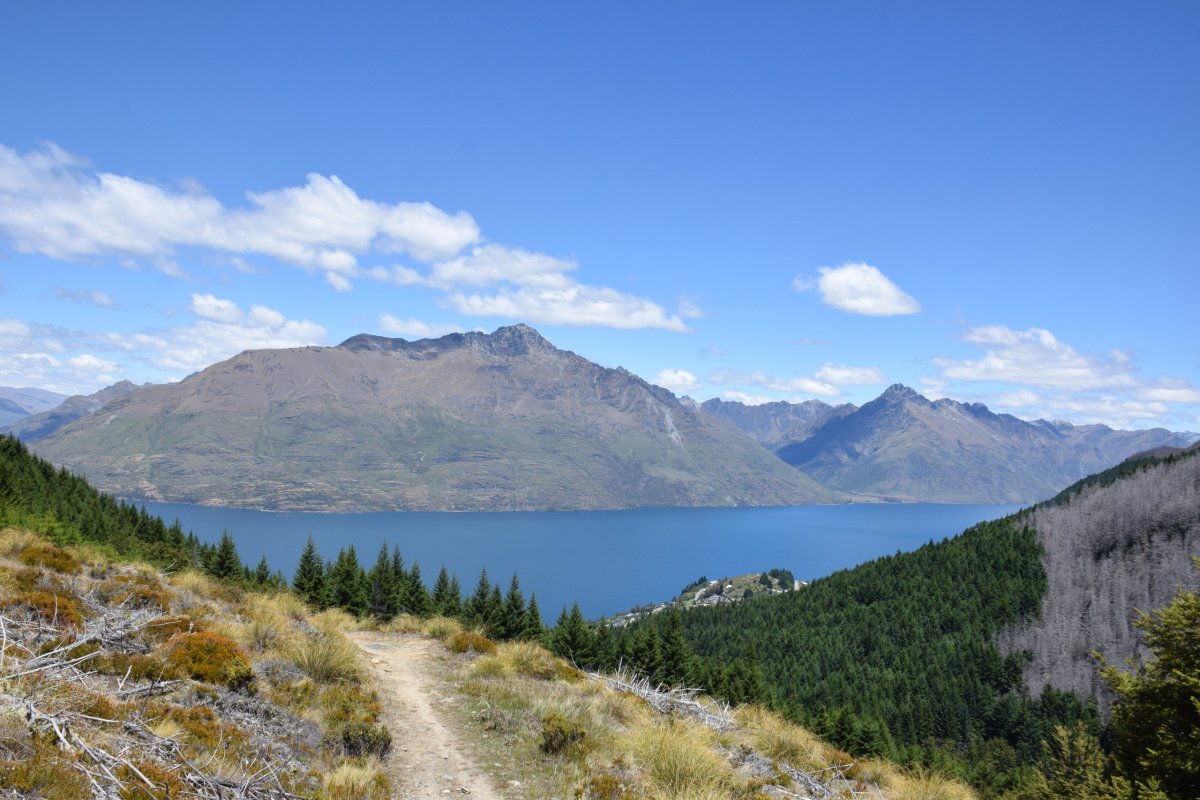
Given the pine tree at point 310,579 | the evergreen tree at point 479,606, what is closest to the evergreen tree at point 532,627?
the evergreen tree at point 479,606

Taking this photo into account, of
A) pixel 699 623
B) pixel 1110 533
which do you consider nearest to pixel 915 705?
pixel 699 623

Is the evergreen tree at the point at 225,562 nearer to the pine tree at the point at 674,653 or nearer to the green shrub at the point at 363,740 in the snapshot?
the pine tree at the point at 674,653

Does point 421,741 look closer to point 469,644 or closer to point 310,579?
point 469,644

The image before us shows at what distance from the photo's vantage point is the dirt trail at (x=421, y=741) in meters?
11.5

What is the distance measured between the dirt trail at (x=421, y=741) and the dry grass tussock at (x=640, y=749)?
86 cm

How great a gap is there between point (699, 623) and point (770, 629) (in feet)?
62.8

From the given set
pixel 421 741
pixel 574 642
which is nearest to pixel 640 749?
pixel 421 741

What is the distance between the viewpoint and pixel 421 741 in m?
13.7

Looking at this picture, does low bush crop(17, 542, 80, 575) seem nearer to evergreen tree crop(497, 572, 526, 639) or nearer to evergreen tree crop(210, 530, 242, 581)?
evergreen tree crop(210, 530, 242, 581)

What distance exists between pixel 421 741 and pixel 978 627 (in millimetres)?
197931

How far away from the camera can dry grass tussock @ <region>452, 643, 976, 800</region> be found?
11.8 m

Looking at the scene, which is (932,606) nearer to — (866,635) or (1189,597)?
(866,635)

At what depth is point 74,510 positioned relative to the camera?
53406 millimetres

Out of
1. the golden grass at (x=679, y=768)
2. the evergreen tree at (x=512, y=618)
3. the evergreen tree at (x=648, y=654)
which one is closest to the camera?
the golden grass at (x=679, y=768)
